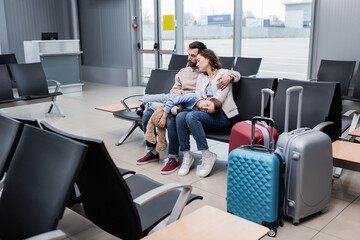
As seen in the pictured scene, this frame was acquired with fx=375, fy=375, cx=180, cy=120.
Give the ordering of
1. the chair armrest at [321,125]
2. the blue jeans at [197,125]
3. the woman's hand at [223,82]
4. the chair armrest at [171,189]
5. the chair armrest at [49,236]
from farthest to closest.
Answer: the woman's hand at [223,82], the blue jeans at [197,125], the chair armrest at [321,125], the chair armrest at [171,189], the chair armrest at [49,236]

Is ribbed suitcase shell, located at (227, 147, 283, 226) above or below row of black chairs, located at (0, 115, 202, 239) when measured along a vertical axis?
below

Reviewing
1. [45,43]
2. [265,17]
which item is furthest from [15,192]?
[45,43]

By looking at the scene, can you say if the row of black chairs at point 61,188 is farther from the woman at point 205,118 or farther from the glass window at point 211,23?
the glass window at point 211,23

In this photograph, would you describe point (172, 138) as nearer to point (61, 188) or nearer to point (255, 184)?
point (255, 184)

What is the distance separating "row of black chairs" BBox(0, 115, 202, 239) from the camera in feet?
4.60

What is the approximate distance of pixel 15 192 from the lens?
1588 mm

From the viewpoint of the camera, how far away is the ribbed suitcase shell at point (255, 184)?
2.36 m

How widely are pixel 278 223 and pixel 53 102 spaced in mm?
4755

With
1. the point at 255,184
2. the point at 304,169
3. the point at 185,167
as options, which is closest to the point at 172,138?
the point at 185,167

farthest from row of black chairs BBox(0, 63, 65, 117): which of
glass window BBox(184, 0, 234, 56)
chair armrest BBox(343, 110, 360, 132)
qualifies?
chair armrest BBox(343, 110, 360, 132)

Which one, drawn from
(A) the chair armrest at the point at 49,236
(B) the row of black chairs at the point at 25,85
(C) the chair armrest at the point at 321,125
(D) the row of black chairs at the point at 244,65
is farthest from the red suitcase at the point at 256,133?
(B) the row of black chairs at the point at 25,85

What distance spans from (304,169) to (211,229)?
3.86 feet

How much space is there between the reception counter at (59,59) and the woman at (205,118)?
554 cm

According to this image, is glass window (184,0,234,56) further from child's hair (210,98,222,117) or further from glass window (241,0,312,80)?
child's hair (210,98,222,117)
